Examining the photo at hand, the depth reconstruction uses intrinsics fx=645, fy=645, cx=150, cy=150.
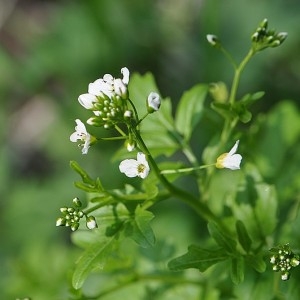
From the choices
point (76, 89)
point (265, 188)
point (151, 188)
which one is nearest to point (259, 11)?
point (76, 89)

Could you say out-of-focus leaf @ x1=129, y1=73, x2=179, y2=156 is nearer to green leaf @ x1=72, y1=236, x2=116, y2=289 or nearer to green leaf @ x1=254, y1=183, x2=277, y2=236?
green leaf @ x1=254, y1=183, x2=277, y2=236

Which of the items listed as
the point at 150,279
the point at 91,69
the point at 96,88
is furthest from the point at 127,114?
the point at 91,69

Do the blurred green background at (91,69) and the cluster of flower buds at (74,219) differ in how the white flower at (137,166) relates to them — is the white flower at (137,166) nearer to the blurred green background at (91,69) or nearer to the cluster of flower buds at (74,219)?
the cluster of flower buds at (74,219)

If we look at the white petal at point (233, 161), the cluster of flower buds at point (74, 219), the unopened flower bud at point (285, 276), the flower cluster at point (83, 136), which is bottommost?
the unopened flower bud at point (285, 276)

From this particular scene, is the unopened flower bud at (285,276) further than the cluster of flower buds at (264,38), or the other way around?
the cluster of flower buds at (264,38)

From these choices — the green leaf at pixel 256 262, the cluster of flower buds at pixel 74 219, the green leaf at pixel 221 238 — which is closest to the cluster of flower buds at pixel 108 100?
the cluster of flower buds at pixel 74 219

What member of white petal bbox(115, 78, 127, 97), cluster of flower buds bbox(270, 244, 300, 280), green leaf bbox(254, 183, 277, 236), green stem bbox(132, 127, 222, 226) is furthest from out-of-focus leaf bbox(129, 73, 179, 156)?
cluster of flower buds bbox(270, 244, 300, 280)

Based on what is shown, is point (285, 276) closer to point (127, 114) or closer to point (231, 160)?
point (231, 160)
